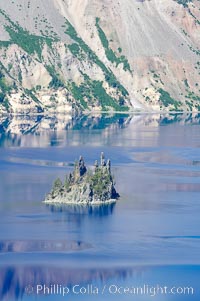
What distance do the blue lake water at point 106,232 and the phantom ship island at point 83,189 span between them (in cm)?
147

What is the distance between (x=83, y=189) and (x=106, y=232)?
12769mm

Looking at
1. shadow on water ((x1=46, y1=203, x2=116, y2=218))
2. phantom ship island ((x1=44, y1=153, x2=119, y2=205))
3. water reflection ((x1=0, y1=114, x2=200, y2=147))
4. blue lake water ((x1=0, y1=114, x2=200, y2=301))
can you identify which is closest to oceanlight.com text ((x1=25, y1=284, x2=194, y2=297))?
blue lake water ((x1=0, y1=114, x2=200, y2=301))

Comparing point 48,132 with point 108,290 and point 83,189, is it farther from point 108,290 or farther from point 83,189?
point 108,290

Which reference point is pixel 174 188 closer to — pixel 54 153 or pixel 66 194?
pixel 66 194

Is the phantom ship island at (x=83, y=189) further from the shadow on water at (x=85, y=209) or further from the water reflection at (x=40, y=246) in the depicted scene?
the water reflection at (x=40, y=246)

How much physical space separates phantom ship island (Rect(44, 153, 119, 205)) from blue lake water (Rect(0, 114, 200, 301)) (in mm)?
1465

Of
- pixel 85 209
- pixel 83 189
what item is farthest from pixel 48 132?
pixel 85 209

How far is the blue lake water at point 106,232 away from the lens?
68.8m

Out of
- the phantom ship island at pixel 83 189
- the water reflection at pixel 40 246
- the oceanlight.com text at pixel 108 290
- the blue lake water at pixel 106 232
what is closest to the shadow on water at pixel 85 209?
the blue lake water at pixel 106 232

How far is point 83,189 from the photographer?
320ft

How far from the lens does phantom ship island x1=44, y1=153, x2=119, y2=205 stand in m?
97.1

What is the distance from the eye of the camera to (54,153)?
144 metres

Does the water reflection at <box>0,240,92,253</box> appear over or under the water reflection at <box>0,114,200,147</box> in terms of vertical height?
under

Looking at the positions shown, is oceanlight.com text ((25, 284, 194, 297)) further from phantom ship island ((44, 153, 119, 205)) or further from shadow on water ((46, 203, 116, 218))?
phantom ship island ((44, 153, 119, 205))
